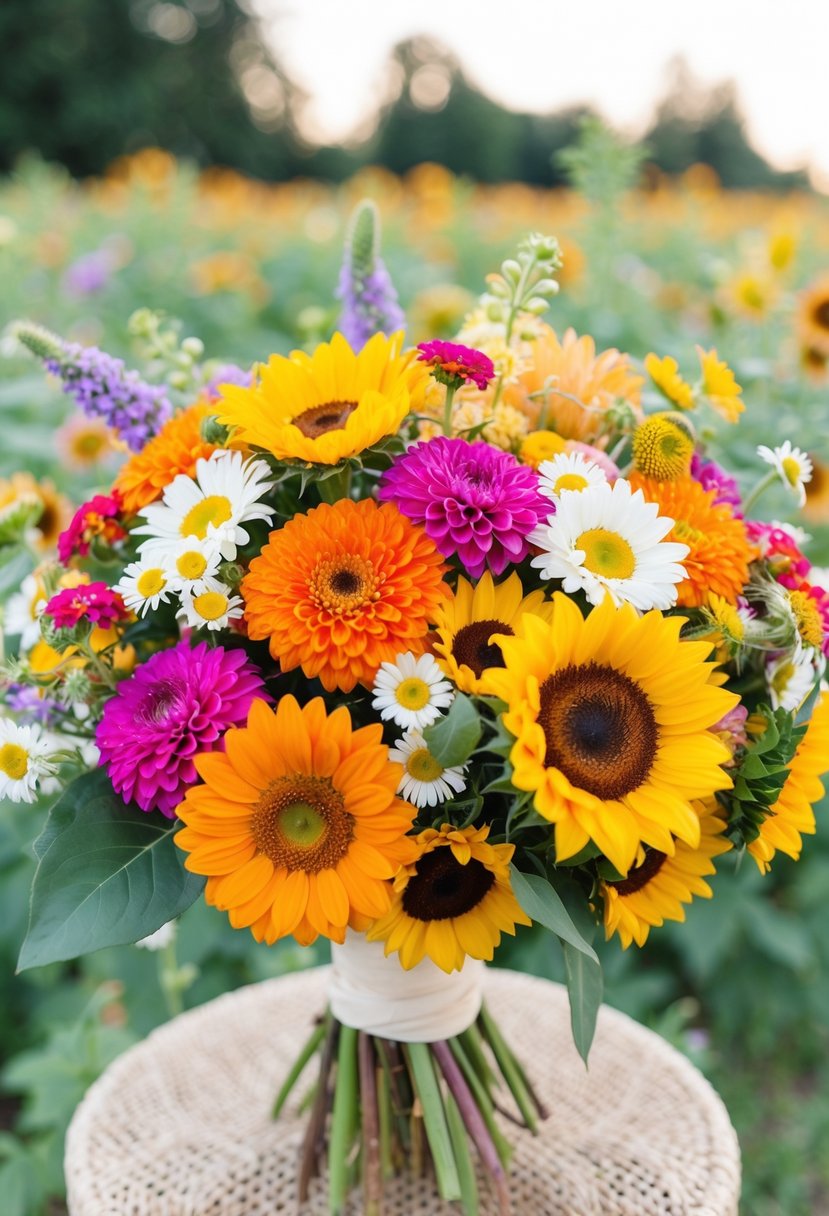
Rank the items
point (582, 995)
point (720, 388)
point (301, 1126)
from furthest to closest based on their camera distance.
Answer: point (301, 1126), point (720, 388), point (582, 995)

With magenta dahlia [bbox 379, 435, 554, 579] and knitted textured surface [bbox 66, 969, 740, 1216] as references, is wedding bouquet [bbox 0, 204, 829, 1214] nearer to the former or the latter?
magenta dahlia [bbox 379, 435, 554, 579]

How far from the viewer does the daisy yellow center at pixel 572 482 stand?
2.15 feet

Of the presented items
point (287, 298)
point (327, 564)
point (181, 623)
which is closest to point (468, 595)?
point (327, 564)

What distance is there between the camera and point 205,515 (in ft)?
2.19

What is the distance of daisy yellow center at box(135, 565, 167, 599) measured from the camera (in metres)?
0.65

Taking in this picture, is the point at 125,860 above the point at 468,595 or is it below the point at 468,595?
below

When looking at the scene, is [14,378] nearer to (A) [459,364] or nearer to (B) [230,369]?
(B) [230,369]

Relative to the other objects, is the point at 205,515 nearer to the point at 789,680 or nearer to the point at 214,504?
the point at 214,504

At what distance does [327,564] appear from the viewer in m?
0.63

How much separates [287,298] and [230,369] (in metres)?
2.64

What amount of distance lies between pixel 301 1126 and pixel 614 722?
1.89ft

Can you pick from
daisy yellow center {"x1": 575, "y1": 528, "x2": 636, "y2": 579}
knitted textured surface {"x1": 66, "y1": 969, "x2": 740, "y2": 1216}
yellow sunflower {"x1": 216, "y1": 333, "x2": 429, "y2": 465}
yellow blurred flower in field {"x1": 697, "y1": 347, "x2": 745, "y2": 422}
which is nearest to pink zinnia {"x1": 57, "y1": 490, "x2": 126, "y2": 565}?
yellow sunflower {"x1": 216, "y1": 333, "x2": 429, "y2": 465}

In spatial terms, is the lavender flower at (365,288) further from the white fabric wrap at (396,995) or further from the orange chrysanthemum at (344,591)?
the white fabric wrap at (396,995)

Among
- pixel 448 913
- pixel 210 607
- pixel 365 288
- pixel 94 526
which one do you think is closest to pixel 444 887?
pixel 448 913
